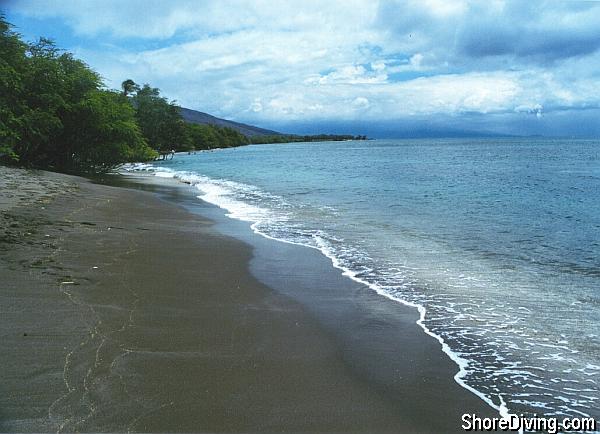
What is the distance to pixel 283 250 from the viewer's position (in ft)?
37.1

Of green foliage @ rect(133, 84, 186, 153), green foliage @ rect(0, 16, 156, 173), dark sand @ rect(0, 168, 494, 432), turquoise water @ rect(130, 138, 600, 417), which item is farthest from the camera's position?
green foliage @ rect(133, 84, 186, 153)

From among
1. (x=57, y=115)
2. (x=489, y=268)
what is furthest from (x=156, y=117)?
(x=489, y=268)

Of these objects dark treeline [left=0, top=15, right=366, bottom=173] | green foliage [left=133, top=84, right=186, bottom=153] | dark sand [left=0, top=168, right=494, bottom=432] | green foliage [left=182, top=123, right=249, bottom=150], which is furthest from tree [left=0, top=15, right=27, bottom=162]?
green foliage [left=182, top=123, right=249, bottom=150]

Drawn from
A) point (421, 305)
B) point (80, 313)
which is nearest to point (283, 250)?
point (421, 305)

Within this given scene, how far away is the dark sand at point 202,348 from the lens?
4070mm

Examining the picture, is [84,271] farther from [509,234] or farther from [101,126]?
[101,126]

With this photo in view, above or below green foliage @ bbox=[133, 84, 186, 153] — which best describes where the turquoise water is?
below

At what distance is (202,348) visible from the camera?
5.37 m

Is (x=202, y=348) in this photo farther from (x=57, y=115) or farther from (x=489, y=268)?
(x=57, y=115)

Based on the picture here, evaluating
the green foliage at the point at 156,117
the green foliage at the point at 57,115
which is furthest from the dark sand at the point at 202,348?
the green foliage at the point at 156,117

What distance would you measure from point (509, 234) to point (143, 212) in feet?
36.4

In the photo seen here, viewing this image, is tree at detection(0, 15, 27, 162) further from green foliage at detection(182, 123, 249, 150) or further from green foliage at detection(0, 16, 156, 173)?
green foliage at detection(182, 123, 249, 150)

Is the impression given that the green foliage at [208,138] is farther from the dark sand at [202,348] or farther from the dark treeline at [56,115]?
the dark sand at [202,348]

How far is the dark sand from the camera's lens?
160 inches
